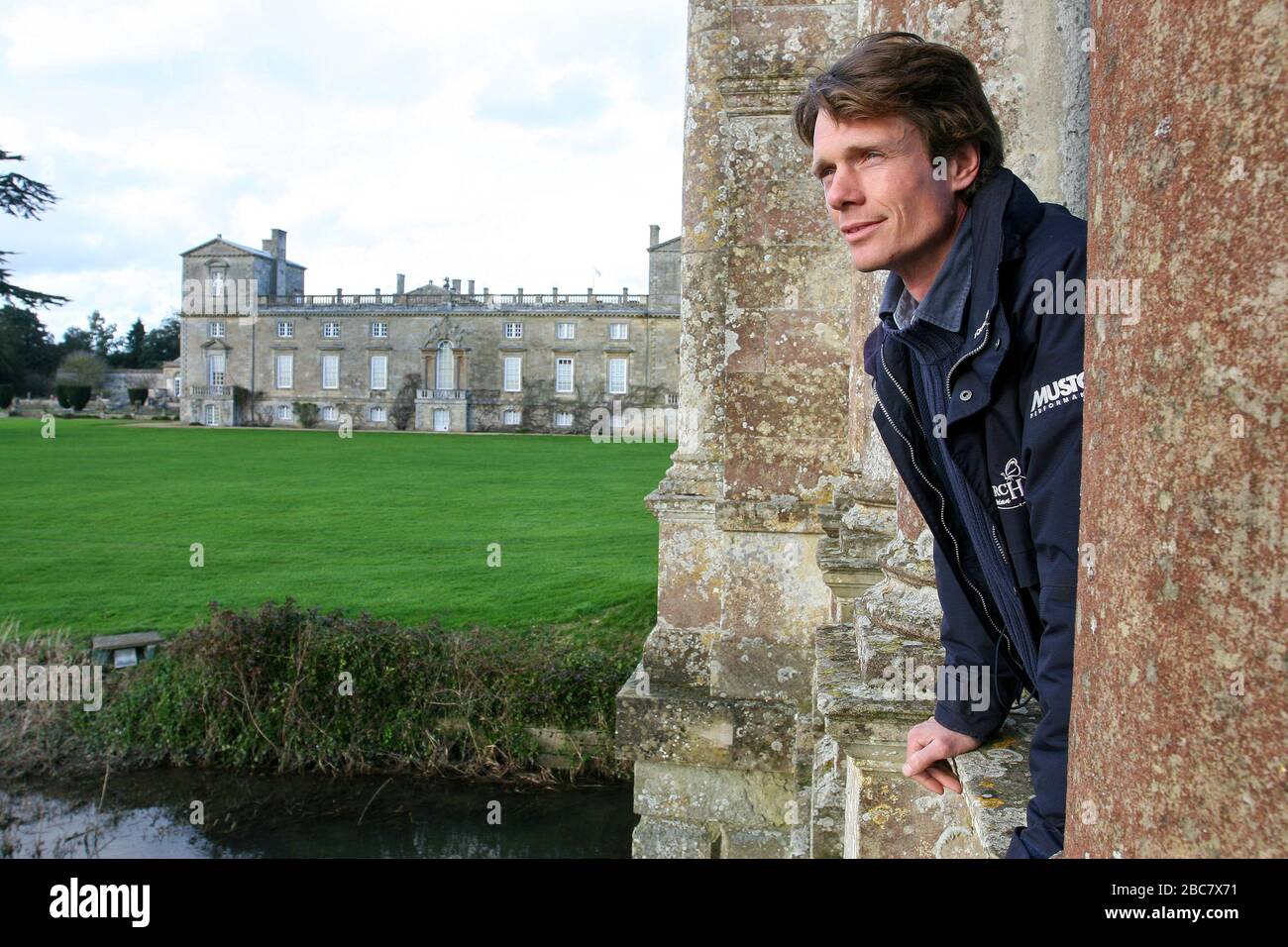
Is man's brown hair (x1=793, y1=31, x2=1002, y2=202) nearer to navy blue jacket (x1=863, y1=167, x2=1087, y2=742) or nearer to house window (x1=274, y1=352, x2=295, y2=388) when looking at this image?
navy blue jacket (x1=863, y1=167, x2=1087, y2=742)

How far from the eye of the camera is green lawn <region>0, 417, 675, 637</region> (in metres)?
13.0

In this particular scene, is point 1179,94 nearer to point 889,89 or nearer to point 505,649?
point 889,89

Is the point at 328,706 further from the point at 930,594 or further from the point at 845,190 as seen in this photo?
the point at 845,190

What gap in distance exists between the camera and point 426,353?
58250 millimetres

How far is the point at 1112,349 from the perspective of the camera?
1024 millimetres

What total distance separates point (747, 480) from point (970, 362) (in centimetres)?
380

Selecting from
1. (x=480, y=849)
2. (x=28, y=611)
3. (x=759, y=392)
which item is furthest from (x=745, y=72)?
(x=28, y=611)

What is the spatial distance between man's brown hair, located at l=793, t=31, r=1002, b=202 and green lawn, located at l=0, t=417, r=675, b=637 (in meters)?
10.8

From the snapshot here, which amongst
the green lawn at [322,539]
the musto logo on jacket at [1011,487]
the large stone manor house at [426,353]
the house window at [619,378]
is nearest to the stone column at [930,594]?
the musto logo on jacket at [1011,487]

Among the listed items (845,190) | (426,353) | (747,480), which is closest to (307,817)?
(747,480)

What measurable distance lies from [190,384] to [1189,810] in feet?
211

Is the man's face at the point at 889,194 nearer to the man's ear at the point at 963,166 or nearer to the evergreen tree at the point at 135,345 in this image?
the man's ear at the point at 963,166

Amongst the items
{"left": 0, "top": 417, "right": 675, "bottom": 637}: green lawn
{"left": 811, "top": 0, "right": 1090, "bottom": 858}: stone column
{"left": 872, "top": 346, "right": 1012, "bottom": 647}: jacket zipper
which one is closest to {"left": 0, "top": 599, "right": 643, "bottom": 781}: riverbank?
{"left": 0, "top": 417, "right": 675, "bottom": 637}: green lawn

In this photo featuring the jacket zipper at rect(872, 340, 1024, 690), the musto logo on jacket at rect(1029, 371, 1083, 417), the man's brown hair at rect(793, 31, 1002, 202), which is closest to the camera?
the musto logo on jacket at rect(1029, 371, 1083, 417)
